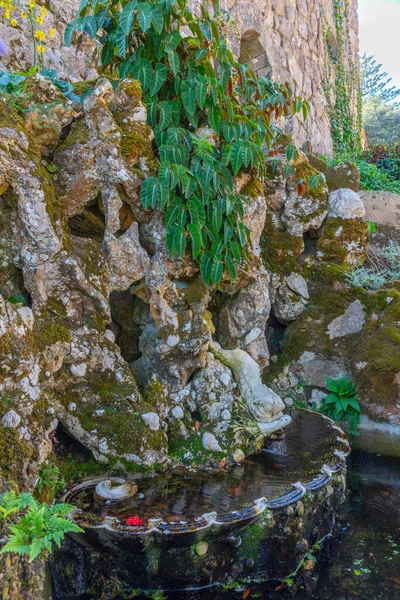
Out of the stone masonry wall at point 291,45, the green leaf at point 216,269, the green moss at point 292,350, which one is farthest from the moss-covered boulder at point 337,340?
the stone masonry wall at point 291,45

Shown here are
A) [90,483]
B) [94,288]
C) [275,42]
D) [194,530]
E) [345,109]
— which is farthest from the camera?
[345,109]

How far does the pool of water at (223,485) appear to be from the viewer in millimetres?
3080

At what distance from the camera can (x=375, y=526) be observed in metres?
3.77

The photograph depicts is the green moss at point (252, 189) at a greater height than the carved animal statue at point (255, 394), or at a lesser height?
greater

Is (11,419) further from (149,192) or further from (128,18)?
(128,18)

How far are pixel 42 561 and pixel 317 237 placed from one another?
5.24 m

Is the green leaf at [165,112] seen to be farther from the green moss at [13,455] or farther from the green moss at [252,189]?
the green moss at [13,455]

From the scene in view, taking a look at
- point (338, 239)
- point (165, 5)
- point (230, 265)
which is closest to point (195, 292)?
point (230, 265)

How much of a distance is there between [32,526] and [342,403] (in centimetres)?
400

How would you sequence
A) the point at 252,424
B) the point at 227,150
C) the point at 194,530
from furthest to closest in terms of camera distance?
the point at 227,150 → the point at 252,424 → the point at 194,530

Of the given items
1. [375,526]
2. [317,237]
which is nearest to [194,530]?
[375,526]

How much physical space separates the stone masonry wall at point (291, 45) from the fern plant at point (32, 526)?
14.7 feet

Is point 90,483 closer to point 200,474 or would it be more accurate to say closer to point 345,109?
point 200,474

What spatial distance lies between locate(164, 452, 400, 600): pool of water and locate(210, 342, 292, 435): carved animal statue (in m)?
0.92
